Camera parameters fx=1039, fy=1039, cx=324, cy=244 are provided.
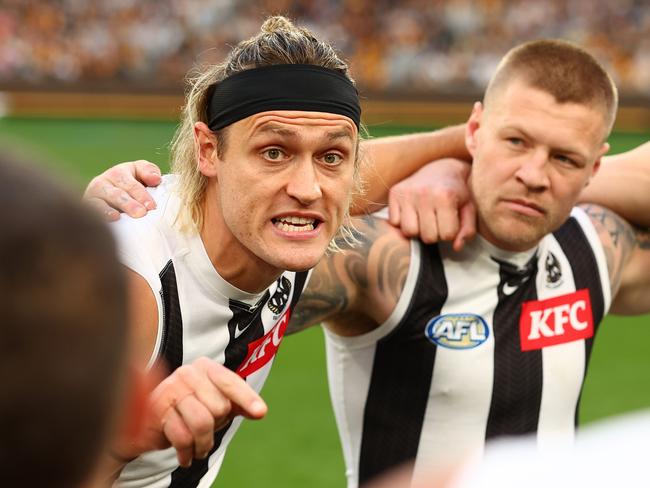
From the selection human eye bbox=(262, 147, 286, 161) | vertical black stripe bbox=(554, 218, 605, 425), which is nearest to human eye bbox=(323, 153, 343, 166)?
human eye bbox=(262, 147, 286, 161)

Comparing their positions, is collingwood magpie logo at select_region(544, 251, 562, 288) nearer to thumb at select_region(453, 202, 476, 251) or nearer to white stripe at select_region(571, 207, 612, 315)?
white stripe at select_region(571, 207, 612, 315)

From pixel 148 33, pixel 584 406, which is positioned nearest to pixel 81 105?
pixel 148 33

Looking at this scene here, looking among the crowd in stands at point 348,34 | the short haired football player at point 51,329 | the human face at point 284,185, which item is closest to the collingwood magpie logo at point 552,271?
the human face at point 284,185

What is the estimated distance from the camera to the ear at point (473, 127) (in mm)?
3527

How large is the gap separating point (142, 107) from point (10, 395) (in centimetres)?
1938

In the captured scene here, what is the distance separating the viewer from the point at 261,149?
2799mm

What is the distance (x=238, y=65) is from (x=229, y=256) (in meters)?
0.53

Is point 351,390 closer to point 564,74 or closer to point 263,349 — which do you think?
point 263,349

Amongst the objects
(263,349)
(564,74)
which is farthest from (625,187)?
(263,349)

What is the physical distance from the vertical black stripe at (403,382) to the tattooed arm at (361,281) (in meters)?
0.09

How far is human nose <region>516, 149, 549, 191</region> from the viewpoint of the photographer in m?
3.28

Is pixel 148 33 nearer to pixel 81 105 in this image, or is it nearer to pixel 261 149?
pixel 81 105

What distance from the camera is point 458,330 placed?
3.53m

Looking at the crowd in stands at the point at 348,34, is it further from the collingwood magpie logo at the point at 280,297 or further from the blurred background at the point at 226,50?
the collingwood magpie logo at the point at 280,297
